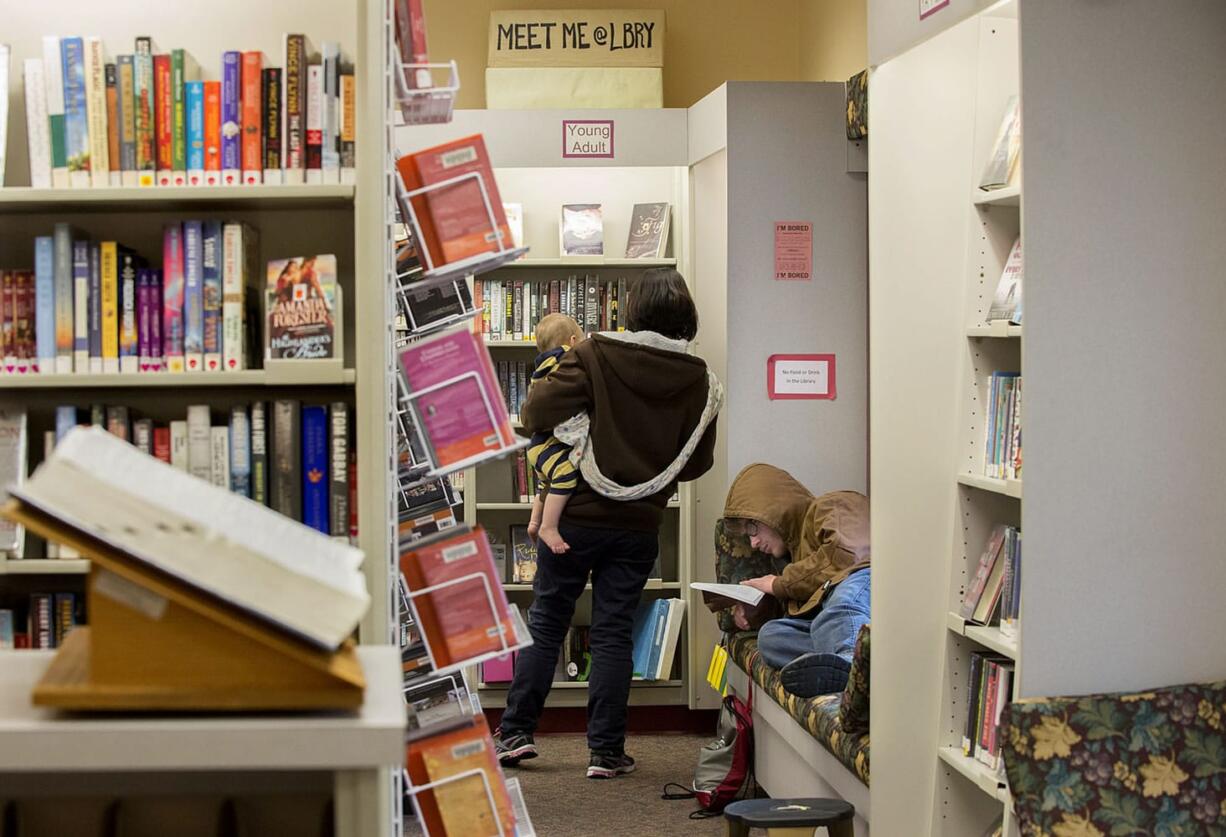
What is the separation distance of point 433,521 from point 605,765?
8.47ft

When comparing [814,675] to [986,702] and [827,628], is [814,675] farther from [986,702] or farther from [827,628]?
[986,702]

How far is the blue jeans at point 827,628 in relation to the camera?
4035mm

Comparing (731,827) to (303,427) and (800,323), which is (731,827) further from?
(800,323)

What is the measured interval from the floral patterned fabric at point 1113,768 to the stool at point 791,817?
801 millimetres

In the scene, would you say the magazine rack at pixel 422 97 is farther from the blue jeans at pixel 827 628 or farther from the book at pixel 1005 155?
the blue jeans at pixel 827 628

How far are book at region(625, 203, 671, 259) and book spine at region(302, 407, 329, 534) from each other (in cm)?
345

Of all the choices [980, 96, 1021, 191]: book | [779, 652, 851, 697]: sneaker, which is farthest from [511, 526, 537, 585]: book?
[980, 96, 1021, 191]: book

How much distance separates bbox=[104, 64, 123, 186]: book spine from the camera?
2348 mm

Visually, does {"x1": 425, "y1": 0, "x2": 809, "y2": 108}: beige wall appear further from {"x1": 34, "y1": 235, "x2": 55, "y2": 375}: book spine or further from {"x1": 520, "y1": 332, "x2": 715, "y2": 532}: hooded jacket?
{"x1": 34, "y1": 235, "x2": 55, "y2": 375}: book spine

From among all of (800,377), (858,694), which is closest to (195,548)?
(858,694)

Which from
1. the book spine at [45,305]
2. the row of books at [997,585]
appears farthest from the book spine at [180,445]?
the row of books at [997,585]

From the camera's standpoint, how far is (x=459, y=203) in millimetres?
2279

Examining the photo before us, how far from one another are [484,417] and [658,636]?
11.2 feet

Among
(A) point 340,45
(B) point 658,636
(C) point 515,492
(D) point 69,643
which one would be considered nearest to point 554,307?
(C) point 515,492
